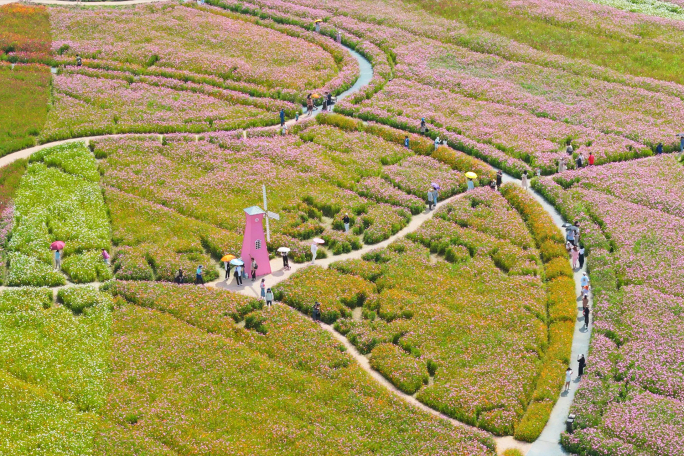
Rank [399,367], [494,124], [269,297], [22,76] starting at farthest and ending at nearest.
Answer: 1. [22,76]
2. [494,124]
3. [269,297]
4. [399,367]

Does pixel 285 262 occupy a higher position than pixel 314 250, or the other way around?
Answer: pixel 314 250

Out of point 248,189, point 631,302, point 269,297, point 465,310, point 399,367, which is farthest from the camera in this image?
point 248,189

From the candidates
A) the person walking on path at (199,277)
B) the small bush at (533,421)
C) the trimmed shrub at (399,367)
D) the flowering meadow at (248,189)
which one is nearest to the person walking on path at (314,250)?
the flowering meadow at (248,189)

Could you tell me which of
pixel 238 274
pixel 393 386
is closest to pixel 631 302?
pixel 393 386

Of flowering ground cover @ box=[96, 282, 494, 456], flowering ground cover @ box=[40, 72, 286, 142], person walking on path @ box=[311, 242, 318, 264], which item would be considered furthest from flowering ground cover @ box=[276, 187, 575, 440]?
flowering ground cover @ box=[40, 72, 286, 142]

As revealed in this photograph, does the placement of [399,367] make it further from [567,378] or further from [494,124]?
[494,124]

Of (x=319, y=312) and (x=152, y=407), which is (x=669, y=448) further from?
(x=152, y=407)
